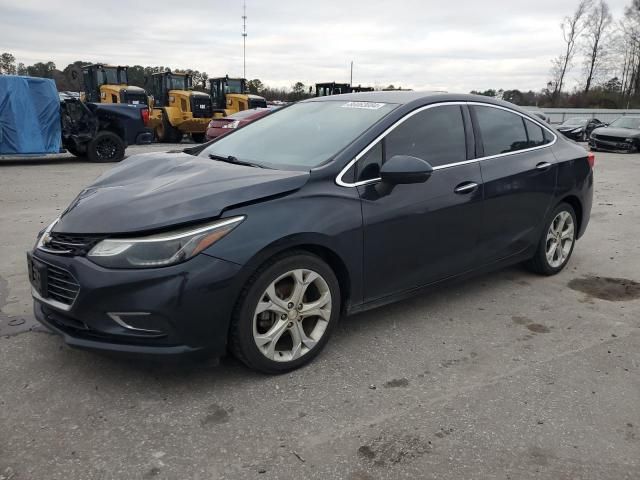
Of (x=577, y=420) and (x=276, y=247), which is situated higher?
(x=276, y=247)

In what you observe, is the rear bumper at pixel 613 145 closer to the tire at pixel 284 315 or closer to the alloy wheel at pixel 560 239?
the alloy wheel at pixel 560 239

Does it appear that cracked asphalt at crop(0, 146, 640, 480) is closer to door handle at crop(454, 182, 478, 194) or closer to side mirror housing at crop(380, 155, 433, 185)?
door handle at crop(454, 182, 478, 194)

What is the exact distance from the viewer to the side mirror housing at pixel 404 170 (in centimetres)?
326

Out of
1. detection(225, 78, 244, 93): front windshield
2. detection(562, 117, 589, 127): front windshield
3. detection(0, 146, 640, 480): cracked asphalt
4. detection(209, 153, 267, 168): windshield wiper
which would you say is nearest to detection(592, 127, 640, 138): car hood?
detection(562, 117, 589, 127): front windshield

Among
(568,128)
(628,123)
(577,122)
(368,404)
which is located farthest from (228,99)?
(368,404)

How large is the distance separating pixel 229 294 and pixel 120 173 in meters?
1.37

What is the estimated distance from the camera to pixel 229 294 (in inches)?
109

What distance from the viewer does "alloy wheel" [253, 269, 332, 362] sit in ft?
9.76

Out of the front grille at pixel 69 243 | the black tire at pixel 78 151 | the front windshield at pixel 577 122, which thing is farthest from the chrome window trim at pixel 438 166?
the front windshield at pixel 577 122

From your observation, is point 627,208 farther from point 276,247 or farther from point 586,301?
point 276,247

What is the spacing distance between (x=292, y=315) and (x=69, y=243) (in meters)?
1.23

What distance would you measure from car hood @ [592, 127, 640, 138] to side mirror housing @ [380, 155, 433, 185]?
19.5 meters

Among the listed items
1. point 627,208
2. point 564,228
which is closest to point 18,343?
point 564,228

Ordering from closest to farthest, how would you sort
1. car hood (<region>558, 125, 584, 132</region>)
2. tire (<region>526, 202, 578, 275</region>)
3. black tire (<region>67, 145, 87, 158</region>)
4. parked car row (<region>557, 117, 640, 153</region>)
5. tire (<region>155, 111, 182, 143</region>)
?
tire (<region>526, 202, 578, 275</region>) < black tire (<region>67, 145, 87, 158</region>) < parked car row (<region>557, 117, 640, 153</region>) < tire (<region>155, 111, 182, 143</region>) < car hood (<region>558, 125, 584, 132</region>)
